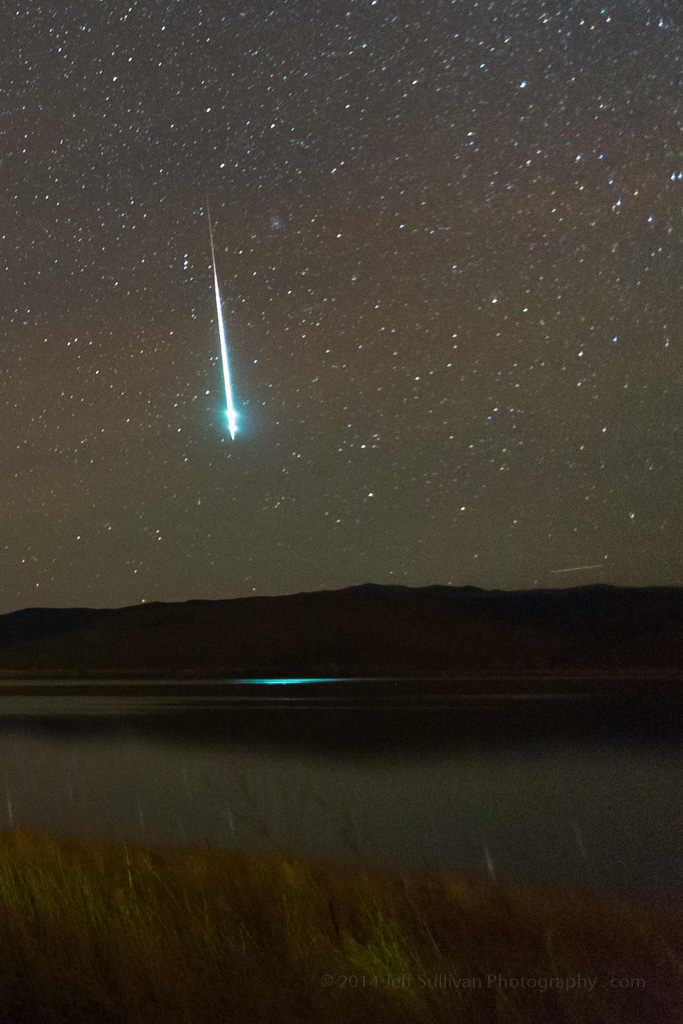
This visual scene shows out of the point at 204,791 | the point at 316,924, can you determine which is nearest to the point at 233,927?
the point at 316,924

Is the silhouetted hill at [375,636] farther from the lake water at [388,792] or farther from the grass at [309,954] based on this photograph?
the grass at [309,954]

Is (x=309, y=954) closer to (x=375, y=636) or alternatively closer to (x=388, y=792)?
(x=388, y=792)

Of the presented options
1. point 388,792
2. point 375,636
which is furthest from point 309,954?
point 375,636

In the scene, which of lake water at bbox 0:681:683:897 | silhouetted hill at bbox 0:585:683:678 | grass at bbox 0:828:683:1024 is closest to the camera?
grass at bbox 0:828:683:1024

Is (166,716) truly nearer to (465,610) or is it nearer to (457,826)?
(457,826)

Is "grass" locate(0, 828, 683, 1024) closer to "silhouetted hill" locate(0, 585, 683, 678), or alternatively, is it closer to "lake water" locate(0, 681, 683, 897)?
"lake water" locate(0, 681, 683, 897)

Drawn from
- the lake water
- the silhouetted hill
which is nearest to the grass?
the lake water
